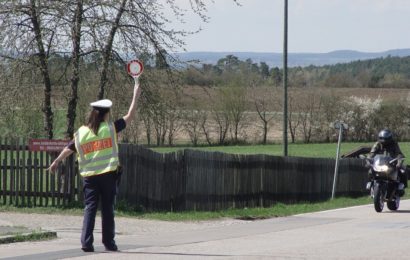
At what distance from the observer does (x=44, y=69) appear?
19.4m

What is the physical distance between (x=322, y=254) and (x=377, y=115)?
5803cm

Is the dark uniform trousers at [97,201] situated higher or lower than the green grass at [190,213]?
higher

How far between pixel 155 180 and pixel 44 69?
3358mm

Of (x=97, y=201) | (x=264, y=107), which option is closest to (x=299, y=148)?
(x=264, y=107)

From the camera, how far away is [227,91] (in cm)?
6906

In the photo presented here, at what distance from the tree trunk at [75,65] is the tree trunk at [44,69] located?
40 centimetres

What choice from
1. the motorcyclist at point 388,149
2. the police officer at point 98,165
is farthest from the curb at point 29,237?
the motorcyclist at point 388,149

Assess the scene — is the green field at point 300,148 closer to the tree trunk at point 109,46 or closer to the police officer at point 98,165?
the tree trunk at point 109,46

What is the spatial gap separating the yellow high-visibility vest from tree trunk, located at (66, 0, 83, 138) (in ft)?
25.1

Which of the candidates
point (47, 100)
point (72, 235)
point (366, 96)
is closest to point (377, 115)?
point (366, 96)

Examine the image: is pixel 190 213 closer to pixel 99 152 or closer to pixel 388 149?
pixel 388 149

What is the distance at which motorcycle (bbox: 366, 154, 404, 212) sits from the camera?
774 inches

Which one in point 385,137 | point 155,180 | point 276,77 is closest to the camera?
point 155,180

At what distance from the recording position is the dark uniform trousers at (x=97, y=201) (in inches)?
461
